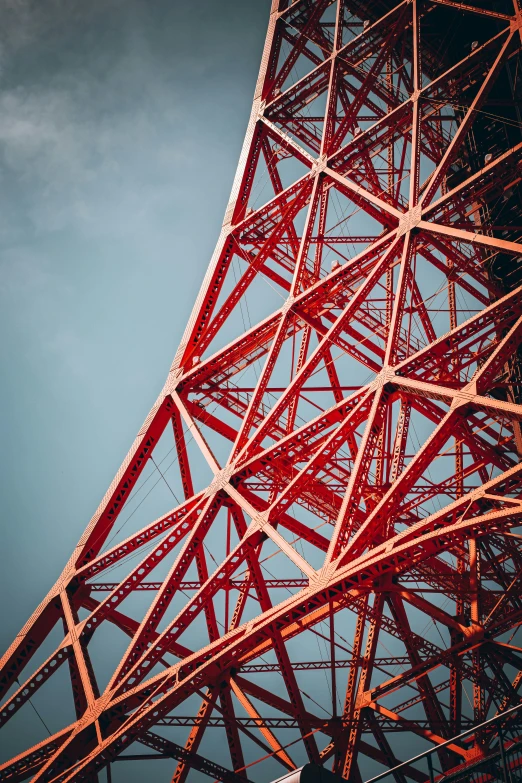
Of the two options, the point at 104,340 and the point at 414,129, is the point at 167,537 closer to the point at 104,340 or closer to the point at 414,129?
the point at 414,129

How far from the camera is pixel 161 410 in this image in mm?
20828

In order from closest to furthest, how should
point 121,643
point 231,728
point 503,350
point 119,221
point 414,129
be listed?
1. point 503,350
2. point 231,728
3. point 414,129
4. point 121,643
5. point 119,221

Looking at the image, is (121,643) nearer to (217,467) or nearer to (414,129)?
(217,467)

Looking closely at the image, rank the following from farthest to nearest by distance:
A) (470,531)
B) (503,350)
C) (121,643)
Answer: (121,643) → (503,350) → (470,531)

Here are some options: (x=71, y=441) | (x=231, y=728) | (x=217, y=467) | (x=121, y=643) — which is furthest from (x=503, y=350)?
(x=71, y=441)

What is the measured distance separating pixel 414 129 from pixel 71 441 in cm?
3936

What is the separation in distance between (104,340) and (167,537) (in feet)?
128

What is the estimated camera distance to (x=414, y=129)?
63.1ft

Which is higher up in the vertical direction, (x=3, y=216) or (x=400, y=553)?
(x=3, y=216)

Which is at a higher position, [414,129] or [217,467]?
[414,129]

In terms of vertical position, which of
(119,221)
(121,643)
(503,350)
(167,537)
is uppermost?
(119,221)

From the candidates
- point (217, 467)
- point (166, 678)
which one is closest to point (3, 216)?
point (217, 467)

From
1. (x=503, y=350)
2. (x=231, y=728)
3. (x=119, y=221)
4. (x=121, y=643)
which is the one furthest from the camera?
(x=119, y=221)

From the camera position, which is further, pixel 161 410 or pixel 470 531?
pixel 161 410
